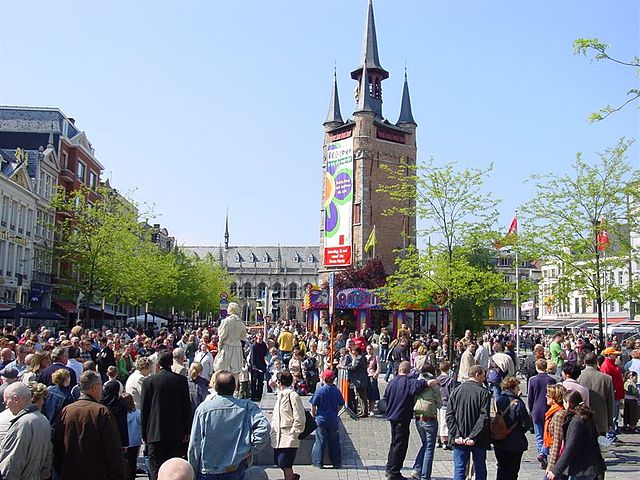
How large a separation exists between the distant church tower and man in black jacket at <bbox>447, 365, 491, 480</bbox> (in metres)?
56.2

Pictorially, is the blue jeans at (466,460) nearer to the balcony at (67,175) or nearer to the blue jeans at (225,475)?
the blue jeans at (225,475)

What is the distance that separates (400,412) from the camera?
973 centimetres

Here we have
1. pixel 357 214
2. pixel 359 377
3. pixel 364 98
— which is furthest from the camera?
pixel 364 98

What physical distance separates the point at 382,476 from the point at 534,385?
9.34 feet

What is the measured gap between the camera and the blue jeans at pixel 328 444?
10547mm

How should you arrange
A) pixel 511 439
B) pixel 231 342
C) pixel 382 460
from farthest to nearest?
pixel 231 342 < pixel 382 460 < pixel 511 439

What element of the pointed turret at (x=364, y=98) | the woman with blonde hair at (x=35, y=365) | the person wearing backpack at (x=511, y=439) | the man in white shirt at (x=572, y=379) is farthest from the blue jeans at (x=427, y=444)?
the pointed turret at (x=364, y=98)

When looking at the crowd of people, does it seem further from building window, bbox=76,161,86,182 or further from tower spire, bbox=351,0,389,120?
tower spire, bbox=351,0,389,120

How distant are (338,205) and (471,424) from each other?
58.2 m

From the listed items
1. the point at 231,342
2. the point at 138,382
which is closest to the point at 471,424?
the point at 138,382

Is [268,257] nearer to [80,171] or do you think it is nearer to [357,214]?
[357,214]

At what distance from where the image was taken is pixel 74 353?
12.0 meters

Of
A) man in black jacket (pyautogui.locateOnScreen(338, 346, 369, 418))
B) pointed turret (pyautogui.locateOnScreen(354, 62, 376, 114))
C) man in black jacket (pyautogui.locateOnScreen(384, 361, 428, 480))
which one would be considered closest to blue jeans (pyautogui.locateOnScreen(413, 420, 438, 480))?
man in black jacket (pyautogui.locateOnScreen(384, 361, 428, 480))

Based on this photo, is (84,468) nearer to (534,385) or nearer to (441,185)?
(534,385)
